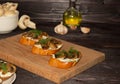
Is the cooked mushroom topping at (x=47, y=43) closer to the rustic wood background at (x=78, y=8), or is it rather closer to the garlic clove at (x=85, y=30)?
the garlic clove at (x=85, y=30)

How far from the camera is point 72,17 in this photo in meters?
1.77

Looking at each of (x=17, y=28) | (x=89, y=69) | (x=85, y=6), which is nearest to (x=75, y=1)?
(x=85, y=6)

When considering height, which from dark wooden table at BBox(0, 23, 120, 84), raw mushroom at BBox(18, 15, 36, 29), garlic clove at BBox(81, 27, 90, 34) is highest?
raw mushroom at BBox(18, 15, 36, 29)

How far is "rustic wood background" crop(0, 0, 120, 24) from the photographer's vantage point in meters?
1.94

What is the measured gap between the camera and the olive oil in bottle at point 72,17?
1770 mm

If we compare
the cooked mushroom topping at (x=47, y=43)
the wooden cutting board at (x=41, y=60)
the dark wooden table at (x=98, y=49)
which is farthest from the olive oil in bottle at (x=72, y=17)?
the cooked mushroom topping at (x=47, y=43)

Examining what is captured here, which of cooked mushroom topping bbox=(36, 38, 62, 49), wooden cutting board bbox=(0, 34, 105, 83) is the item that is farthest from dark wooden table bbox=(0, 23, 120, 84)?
cooked mushroom topping bbox=(36, 38, 62, 49)

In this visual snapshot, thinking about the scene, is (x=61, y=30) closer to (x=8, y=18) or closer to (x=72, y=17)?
(x=72, y=17)

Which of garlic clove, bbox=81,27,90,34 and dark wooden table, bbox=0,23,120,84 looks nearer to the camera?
dark wooden table, bbox=0,23,120,84

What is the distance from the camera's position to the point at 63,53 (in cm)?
127

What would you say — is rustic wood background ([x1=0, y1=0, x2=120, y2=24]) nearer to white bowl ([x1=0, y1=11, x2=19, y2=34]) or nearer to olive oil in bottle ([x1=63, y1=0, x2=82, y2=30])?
olive oil in bottle ([x1=63, y1=0, x2=82, y2=30])

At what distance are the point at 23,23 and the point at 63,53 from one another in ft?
1.92

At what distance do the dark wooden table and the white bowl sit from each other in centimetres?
3

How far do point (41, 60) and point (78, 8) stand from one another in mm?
721
